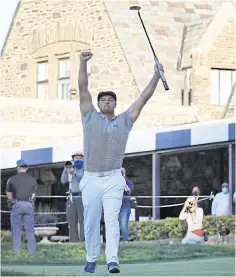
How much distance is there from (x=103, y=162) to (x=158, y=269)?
12.8 feet

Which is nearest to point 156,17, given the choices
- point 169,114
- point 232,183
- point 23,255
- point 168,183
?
point 169,114

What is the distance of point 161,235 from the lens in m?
27.9

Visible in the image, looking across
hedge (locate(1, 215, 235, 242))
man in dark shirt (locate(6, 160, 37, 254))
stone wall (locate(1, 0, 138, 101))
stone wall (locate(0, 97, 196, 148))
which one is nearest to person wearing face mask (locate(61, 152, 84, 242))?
man in dark shirt (locate(6, 160, 37, 254))

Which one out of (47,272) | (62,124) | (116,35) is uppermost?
(116,35)

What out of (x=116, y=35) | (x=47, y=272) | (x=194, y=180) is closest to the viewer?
(x=47, y=272)

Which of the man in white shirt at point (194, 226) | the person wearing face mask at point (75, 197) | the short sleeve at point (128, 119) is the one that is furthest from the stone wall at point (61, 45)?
the short sleeve at point (128, 119)

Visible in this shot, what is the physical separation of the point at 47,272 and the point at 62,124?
24014 mm

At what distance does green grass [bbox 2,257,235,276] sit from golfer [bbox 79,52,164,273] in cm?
192

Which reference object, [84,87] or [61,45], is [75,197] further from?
[61,45]

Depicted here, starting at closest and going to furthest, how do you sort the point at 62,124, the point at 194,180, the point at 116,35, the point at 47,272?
the point at 47,272 < the point at 194,180 < the point at 62,124 < the point at 116,35

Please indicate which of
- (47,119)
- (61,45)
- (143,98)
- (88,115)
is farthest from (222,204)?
(61,45)

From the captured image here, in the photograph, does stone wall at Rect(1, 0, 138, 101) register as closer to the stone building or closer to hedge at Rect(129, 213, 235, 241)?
the stone building

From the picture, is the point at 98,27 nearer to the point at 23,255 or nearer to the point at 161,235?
the point at 161,235

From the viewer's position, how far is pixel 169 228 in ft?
90.7
